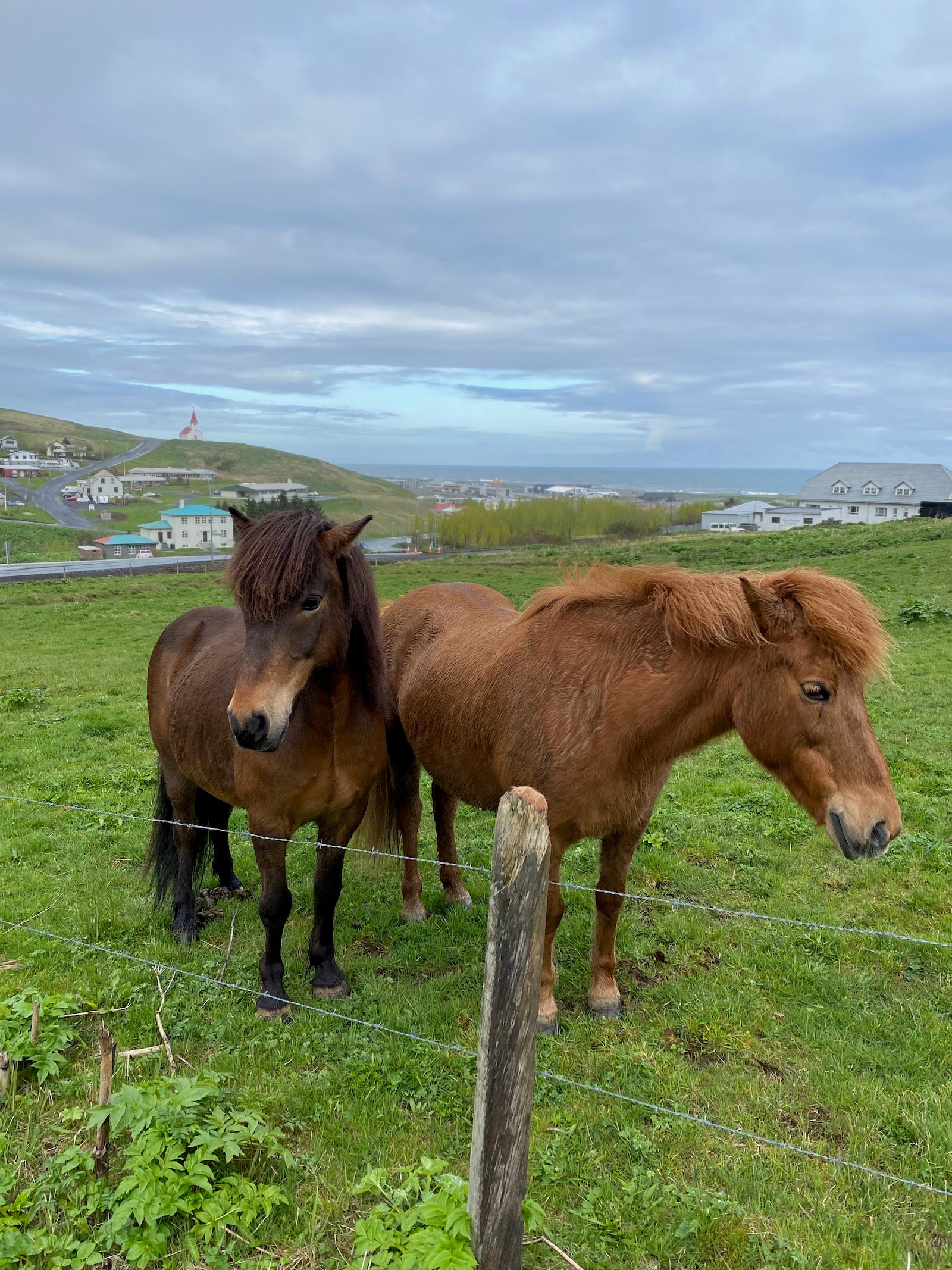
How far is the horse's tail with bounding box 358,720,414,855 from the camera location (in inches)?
211

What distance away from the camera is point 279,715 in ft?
10.9

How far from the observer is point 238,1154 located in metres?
2.83

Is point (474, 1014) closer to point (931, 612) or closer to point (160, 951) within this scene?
point (160, 951)

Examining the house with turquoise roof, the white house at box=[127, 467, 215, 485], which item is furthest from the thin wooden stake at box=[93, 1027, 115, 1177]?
the white house at box=[127, 467, 215, 485]

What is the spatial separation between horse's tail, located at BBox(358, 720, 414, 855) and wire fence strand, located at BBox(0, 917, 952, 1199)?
1.39 meters

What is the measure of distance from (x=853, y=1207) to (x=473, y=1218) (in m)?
1.61

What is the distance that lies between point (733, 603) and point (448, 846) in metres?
3.14

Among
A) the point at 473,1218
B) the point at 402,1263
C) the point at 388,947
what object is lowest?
the point at 388,947

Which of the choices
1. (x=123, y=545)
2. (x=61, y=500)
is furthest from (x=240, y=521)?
(x=61, y=500)

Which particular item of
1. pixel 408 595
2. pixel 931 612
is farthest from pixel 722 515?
pixel 408 595

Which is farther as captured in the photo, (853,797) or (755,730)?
(755,730)

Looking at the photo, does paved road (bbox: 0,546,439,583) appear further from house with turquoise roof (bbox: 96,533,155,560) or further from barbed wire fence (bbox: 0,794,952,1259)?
barbed wire fence (bbox: 0,794,952,1259)

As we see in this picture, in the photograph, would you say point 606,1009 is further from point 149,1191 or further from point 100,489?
point 100,489

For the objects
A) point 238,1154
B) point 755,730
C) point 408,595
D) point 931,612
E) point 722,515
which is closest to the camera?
point 238,1154
